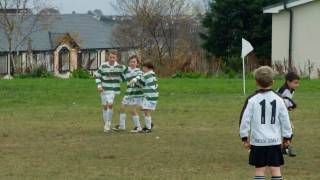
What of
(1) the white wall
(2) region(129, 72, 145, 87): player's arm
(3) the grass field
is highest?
(1) the white wall

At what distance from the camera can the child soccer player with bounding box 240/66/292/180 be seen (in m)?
9.26

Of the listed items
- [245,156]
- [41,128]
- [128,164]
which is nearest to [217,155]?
[245,156]

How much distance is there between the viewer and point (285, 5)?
40594 mm

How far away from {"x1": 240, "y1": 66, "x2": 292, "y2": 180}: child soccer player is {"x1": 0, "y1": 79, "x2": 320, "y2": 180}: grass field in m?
1.85

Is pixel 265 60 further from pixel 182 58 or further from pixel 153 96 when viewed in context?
pixel 153 96

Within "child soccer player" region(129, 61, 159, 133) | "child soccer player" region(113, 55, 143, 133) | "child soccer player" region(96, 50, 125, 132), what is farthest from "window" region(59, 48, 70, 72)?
"child soccer player" region(129, 61, 159, 133)

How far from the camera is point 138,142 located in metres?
15.2

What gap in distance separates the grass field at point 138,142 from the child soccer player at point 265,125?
1.85 metres

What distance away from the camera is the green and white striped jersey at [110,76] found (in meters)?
17.1

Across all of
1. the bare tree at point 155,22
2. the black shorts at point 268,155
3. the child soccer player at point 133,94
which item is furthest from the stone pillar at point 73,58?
the black shorts at point 268,155

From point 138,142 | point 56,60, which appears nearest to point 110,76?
point 138,142

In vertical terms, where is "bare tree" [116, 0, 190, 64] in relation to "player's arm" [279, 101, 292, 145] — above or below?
above

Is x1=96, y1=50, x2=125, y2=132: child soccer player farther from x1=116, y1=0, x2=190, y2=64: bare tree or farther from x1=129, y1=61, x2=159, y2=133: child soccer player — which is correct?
x1=116, y1=0, x2=190, y2=64: bare tree

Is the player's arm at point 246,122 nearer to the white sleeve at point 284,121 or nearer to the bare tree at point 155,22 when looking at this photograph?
the white sleeve at point 284,121
